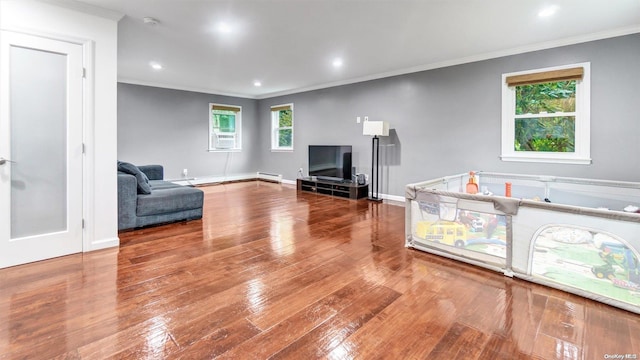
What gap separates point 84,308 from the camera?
2.05 meters

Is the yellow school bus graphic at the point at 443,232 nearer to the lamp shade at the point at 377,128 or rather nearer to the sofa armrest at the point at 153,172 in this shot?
the lamp shade at the point at 377,128

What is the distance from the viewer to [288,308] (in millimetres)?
2084

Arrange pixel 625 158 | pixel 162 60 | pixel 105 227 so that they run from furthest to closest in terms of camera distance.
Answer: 1. pixel 162 60
2. pixel 625 158
3. pixel 105 227

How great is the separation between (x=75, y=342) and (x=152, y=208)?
8.15 ft

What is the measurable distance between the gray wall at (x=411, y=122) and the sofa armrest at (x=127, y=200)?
3.68 m

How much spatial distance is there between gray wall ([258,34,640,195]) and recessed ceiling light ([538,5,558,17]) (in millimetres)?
1121

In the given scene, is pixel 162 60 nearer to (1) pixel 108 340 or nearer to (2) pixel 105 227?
(2) pixel 105 227

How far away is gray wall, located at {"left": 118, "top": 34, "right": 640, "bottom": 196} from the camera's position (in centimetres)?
375

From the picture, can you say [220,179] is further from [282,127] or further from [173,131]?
[282,127]

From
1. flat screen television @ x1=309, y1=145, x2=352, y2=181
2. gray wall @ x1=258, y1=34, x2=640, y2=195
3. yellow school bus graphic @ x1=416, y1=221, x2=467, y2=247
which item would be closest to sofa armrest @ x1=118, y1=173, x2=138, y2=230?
yellow school bus graphic @ x1=416, y1=221, x2=467, y2=247

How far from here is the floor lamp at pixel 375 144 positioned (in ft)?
18.5

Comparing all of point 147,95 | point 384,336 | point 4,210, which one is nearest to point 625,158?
point 384,336

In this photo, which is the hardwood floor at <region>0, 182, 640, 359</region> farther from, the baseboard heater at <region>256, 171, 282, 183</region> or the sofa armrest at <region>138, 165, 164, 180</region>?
the baseboard heater at <region>256, 171, 282, 183</region>

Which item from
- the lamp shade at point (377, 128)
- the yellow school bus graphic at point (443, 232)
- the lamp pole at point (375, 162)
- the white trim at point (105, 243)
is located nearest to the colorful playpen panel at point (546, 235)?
the yellow school bus graphic at point (443, 232)
